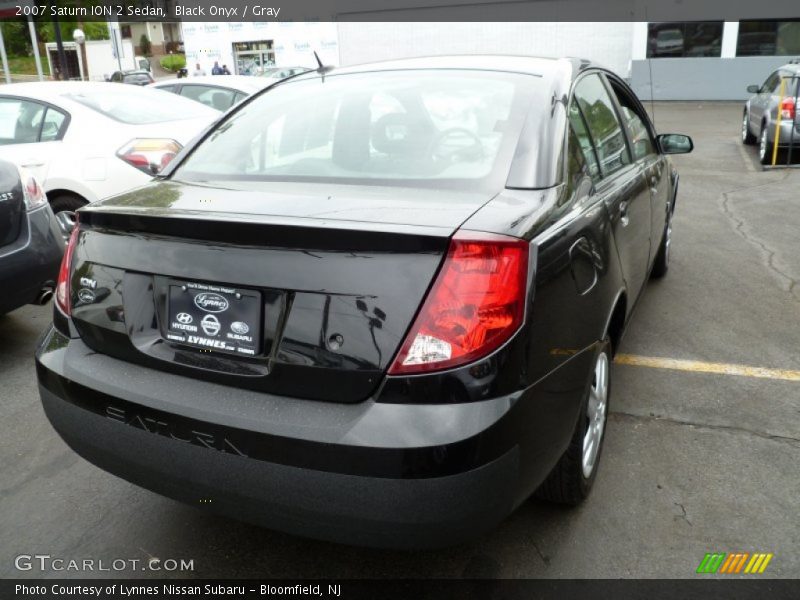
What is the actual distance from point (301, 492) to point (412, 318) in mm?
533

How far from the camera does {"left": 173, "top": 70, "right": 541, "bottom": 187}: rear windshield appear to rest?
7.95 feet

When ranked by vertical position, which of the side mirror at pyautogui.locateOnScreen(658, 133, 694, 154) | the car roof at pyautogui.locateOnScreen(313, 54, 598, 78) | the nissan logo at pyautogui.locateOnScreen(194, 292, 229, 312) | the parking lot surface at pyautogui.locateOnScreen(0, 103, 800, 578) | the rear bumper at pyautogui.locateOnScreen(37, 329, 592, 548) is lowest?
the parking lot surface at pyautogui.locateOnScreen(0, 103, 800, 578)

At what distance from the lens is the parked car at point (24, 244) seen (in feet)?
13.1

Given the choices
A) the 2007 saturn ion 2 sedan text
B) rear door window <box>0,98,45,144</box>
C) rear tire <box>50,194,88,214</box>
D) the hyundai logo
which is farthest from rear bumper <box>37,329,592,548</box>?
rear door window <box>0,98,45,144</box>

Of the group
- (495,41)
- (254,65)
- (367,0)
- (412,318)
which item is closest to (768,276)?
(412,318)

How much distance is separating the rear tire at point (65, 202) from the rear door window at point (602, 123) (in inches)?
167

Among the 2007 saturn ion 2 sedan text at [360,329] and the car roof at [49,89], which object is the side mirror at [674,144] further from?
the car roof at [49,89]

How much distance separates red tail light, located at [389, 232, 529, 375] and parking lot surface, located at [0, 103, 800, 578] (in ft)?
3.02

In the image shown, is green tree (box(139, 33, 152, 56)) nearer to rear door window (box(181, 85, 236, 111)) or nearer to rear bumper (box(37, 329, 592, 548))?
rear door window (box(181, 85, 236, 111))

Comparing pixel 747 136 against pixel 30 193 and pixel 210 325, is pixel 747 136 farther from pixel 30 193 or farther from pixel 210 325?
pixel 210 325

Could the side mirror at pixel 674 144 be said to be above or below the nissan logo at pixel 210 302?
below

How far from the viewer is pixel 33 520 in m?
2.66

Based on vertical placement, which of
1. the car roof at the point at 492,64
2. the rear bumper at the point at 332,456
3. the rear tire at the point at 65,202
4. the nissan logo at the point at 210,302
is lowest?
the rear tire at the point at 65,202

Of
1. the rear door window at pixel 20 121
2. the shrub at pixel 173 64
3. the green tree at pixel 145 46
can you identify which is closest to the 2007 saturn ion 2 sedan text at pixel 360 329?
the rear door window at pixel 20 121
